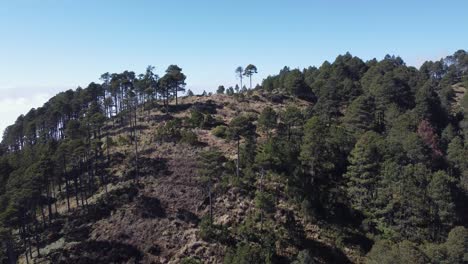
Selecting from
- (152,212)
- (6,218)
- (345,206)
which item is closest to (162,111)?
(152,212)

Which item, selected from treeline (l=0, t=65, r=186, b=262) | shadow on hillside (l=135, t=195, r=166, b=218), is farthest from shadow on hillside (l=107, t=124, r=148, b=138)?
shadow on hillside (l=135, t=195, r=166, b=218)

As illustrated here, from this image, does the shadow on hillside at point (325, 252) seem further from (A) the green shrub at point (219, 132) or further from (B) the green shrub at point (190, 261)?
(A) the green shrub at point (219, 132)

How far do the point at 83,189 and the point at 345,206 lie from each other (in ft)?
149

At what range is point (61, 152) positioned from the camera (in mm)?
58031

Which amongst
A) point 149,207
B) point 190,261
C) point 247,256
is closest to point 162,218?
point 149,207

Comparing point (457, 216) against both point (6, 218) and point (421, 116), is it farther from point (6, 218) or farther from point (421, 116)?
point (6, 218)

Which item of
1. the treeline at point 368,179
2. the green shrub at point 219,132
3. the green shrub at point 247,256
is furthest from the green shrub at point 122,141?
the green shrub at point 247,256

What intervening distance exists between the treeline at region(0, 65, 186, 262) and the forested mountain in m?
0.37

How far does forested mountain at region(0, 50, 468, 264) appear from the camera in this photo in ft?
144

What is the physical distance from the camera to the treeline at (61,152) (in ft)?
168

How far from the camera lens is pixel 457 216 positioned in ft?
151

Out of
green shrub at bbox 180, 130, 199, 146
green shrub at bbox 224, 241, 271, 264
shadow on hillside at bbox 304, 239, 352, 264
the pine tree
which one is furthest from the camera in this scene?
green shrub at bbox 180, 130, 199, 146

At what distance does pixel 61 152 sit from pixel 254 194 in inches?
1282

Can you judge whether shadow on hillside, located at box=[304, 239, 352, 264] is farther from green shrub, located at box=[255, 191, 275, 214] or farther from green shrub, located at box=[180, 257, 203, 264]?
green shrub, located at box=[180, 257, 203, 264]
